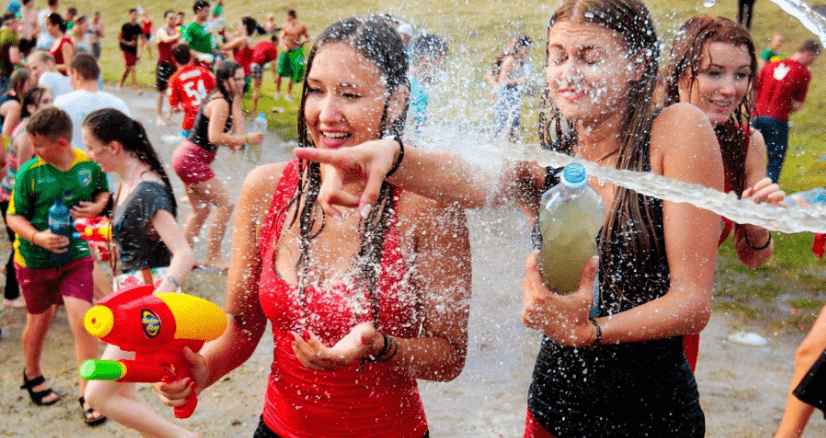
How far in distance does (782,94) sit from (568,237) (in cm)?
568

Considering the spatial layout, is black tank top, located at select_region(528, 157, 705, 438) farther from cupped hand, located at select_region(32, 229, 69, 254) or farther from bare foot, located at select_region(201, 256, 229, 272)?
bare foot, located at select_region(201, 256, 229, 272)

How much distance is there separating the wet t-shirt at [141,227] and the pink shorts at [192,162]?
2.40 m

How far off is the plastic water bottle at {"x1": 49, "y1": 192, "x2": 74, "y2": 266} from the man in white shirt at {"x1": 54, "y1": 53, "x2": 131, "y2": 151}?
1.65 m

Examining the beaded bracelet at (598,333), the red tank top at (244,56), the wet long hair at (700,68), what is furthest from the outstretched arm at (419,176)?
the red tank top at (244,56)

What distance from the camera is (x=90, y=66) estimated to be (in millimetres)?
6020

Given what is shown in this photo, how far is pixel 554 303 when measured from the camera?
4.97 ft

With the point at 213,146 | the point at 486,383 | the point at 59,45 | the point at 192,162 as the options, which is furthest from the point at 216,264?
the point at 59,45

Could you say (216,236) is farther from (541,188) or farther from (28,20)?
(28,20)

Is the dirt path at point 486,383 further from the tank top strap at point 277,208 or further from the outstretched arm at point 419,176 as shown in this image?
the tank top strap at point 277,208

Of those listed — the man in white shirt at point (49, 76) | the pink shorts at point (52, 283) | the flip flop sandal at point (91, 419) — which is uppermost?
the man in white shirt at point (49, 76)

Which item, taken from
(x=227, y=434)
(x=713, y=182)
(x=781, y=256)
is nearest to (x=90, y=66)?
(x=227, y=434)

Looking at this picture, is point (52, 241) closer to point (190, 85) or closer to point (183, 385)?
point (183, 385)

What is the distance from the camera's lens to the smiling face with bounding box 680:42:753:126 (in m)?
2.50

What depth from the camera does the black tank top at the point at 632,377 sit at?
5.71ft
